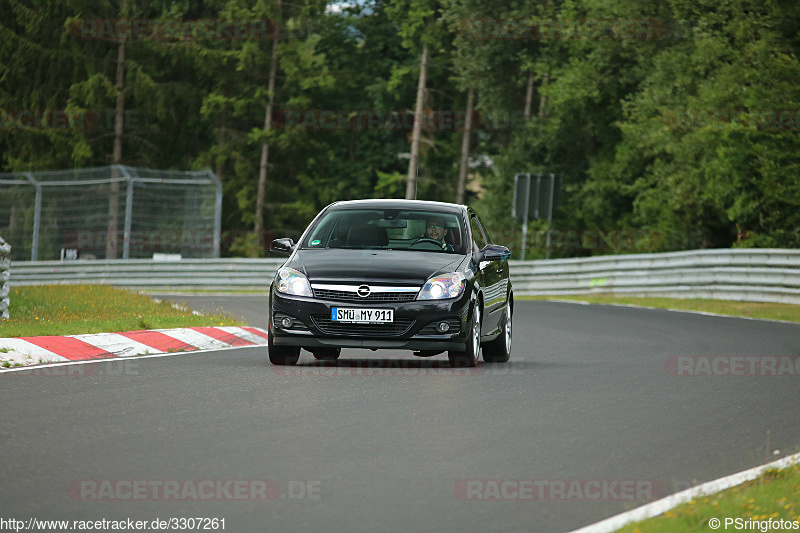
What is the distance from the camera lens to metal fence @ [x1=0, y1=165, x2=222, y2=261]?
116ft

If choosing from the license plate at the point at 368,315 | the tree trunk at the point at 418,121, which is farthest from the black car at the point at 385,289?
the tree trunk at the point at 418,121

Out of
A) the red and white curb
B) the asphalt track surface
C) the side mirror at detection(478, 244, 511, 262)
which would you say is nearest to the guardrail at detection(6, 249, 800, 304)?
the red and white curb

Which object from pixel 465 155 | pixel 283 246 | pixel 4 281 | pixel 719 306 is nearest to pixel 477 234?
pixel 283 246

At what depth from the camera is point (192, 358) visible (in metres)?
13.1

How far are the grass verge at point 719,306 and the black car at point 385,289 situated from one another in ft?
39.2

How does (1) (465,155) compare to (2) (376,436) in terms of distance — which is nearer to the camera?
(2) (376,436)

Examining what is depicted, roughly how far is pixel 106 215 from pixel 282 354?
24.3m

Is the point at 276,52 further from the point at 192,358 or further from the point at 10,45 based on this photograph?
the point at 192,358

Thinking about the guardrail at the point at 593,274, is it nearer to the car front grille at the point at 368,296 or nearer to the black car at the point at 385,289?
the black car at the point at 385,289

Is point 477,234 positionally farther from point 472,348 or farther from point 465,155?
point 465,155

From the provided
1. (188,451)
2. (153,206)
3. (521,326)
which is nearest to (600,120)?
(153,206)

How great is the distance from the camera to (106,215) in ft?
117

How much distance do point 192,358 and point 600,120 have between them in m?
38.5

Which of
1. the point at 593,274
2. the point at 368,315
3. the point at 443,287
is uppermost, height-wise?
the point at 443,287
